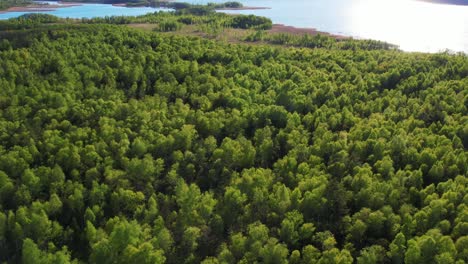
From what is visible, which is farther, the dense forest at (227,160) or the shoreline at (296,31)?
the shoreline at (296,31)

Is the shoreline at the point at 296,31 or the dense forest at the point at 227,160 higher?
the shoreline at the point at 296,31

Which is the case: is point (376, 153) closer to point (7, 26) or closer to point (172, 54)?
point (172, 54)

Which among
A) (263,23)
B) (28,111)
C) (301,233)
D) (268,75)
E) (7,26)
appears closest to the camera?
(301,233)

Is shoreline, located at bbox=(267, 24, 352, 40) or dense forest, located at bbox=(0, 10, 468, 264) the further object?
shoreline, located at bbox=(267, 24, 352, 40)

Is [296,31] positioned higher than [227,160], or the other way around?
[296,31]

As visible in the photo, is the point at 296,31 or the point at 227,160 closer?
the point at 227,160

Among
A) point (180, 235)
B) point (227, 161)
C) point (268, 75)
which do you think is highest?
point (268, 75)

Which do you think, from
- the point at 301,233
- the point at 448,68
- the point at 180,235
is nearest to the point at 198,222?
the point at 180,235

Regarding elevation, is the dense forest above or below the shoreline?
below
